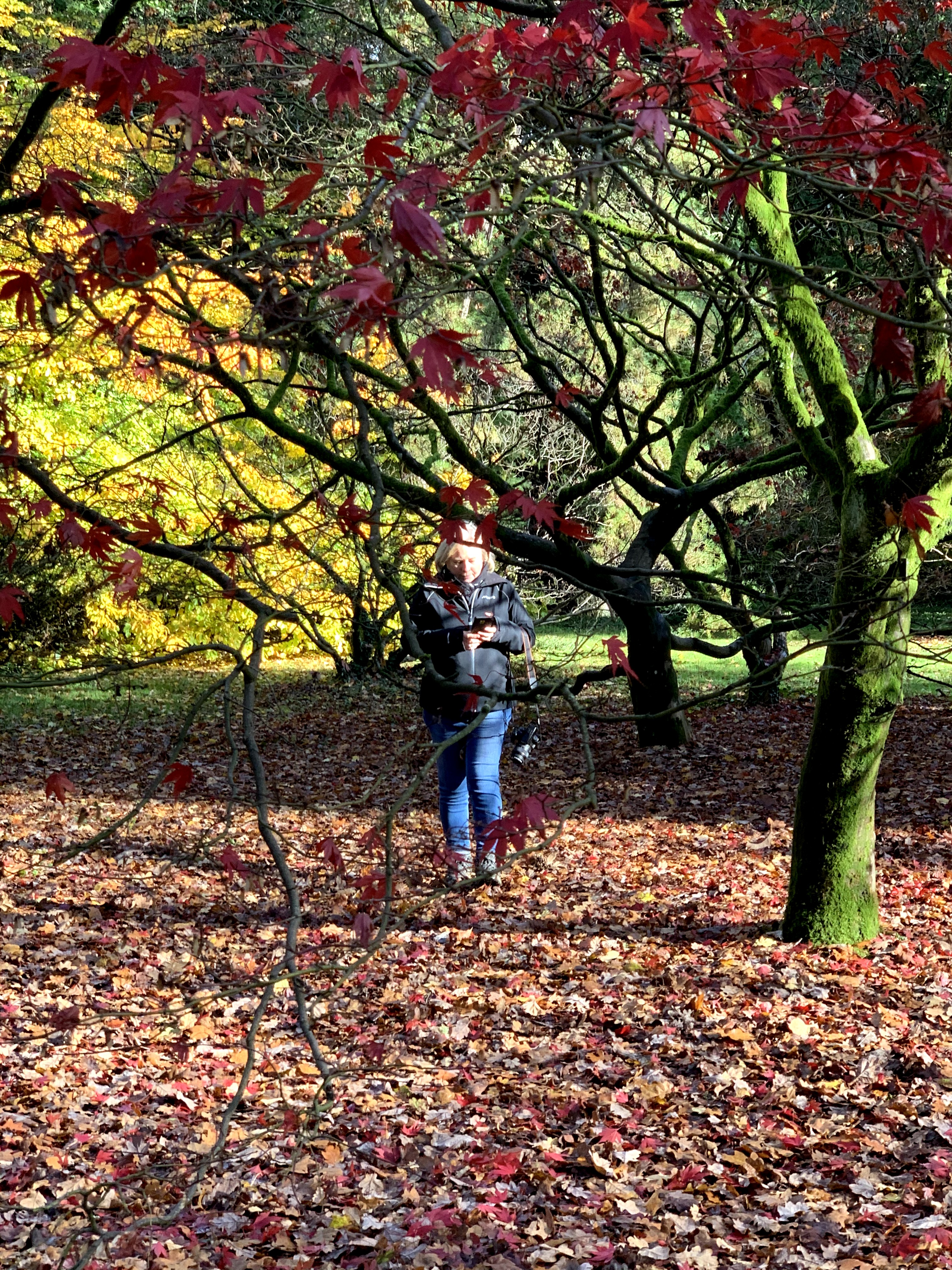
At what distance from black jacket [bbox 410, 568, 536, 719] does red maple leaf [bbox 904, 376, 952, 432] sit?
75.7 inches

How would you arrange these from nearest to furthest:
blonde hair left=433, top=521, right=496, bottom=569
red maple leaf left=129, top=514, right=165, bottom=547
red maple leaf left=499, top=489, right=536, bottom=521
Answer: red maple leaf left=129, top=514, right=165, bottom=547
red maple leaf left=499, top=489, right=536, bottom=521
blonde hair left=433, top=521, right=496, bottom=569

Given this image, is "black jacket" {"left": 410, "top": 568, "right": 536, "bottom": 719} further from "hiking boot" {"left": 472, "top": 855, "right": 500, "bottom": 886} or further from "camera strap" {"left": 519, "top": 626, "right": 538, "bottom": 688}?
"hiking boot" {"left": 472, "top": 855, "right": 500, "bottom": 886}

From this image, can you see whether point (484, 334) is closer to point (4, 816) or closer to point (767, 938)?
point (4, 816)

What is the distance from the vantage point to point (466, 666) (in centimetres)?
555

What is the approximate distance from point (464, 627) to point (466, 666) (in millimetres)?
513

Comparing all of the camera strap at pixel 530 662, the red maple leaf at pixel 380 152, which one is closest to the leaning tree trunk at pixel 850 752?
the camera strap at pixel 530 662

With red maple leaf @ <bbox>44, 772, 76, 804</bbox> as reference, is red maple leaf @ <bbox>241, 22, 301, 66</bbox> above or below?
above

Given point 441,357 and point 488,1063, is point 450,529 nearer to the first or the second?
point 441,357

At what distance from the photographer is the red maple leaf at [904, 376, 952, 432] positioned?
135 inches

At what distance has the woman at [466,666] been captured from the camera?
208 inches

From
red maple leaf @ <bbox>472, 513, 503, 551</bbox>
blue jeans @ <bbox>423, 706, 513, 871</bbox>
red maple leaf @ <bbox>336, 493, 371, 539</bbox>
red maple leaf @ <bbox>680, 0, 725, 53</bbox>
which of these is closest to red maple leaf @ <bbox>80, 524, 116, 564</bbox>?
red maple leaf @ <bbox>336, 493, 371, 539</bbox>

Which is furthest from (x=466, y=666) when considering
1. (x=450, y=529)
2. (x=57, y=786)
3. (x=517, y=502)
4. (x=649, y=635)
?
(x=649, y=635)

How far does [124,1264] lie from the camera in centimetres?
309

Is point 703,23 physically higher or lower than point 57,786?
higher
